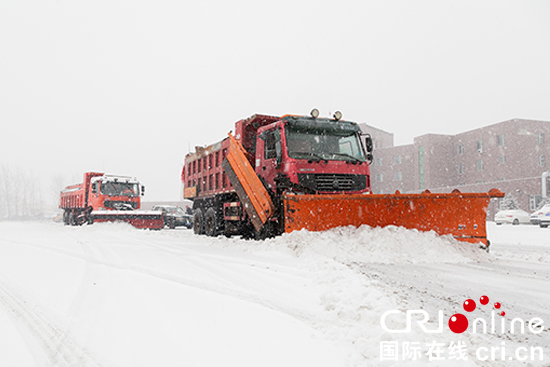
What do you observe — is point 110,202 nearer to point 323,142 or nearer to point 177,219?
point 177,219

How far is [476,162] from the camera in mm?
45156

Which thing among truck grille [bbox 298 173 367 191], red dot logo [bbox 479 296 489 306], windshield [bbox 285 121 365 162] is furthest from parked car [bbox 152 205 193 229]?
red dot logo [bbox 479 296 489 306]

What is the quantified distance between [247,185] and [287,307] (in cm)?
572

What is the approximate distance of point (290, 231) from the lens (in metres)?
7.92

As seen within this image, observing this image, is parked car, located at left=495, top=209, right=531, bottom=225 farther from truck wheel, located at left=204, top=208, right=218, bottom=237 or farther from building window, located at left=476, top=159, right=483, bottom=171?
truck wheel, located at left=204, top=208, right=218, bottom=237

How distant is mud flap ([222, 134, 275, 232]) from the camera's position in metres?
8.91

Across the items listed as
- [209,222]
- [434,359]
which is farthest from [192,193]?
[434,359]

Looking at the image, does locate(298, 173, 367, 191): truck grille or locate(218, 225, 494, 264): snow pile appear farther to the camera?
locate(298, 173, 367, 191): truck grille

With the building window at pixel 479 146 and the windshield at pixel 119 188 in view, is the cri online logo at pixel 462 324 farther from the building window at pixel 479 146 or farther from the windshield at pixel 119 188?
the building window at pixel 479 146

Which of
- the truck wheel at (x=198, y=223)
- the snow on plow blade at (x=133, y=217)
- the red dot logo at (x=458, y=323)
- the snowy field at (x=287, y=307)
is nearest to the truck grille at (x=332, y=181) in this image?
the snowy field at (x=287, y=307)

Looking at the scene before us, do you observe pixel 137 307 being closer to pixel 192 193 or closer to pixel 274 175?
pixel 274 175

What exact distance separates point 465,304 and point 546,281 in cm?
212

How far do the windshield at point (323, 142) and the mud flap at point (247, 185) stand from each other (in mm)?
1110

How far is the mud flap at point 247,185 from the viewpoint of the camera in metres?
8.91
